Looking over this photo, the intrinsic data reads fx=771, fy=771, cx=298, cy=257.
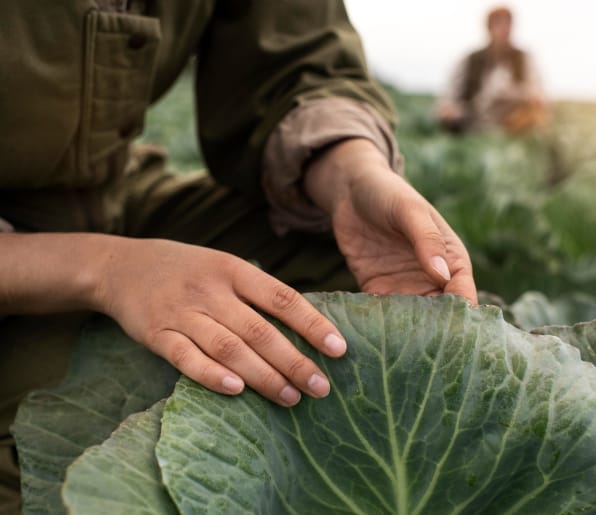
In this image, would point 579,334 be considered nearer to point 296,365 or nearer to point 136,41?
point 296,365

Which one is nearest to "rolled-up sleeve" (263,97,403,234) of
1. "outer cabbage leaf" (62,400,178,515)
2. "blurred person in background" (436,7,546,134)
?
"outer cabbage leaf" (62,400,178,515)

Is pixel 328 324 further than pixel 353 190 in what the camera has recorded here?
No

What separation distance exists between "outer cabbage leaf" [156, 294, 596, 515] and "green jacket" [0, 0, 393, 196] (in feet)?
1.42

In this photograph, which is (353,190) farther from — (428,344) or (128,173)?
(128,173)

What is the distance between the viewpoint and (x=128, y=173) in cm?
133

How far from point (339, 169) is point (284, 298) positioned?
1.14ft

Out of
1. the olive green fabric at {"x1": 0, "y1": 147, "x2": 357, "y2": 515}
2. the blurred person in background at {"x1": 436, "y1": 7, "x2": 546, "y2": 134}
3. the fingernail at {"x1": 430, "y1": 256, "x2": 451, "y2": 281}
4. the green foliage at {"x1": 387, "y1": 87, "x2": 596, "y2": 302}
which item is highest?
the fingernail at {"x1": 430, "y1": 256, "x2": 451, "y2": 281}

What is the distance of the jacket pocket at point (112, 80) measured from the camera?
3.07 ft

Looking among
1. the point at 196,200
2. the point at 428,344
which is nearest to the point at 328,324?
the point at 428,344

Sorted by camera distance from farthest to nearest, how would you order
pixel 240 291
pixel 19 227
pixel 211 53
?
pixel 211 53 → pixel 19 227 → pixel 240 291

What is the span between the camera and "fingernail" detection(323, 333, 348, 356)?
0.69 meters

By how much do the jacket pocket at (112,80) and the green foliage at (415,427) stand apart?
461 millimetres

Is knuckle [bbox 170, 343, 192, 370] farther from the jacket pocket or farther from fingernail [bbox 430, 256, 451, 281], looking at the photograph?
the jacket pocket

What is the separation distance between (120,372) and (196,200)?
52 centimetres
